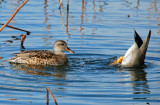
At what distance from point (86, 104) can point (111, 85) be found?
58.3 inches

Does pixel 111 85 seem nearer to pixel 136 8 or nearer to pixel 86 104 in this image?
pixel 86 104

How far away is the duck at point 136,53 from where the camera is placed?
1071cm

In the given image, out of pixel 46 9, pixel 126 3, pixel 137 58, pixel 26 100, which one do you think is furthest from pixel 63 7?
pixel 26 100

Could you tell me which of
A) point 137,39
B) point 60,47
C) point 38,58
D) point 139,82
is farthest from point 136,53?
point 38,58

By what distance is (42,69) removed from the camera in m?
10.8

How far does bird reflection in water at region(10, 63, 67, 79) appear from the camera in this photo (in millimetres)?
10109

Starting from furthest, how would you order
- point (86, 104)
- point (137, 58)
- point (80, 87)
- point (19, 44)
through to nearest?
point (19, 44), point (137, 58), point (80, 87), point (86, 104)

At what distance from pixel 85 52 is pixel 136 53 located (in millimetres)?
2090

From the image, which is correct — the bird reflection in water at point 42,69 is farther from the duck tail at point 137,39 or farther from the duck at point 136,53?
the duck tail at point 137,39

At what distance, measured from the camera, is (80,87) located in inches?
348

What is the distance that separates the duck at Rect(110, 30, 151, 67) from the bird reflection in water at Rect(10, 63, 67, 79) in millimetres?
1677

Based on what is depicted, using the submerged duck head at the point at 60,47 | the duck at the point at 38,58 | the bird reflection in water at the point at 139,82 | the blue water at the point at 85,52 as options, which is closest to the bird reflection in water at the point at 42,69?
the blue water at the point at 85,52

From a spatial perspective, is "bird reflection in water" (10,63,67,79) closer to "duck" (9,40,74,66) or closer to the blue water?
the blue water

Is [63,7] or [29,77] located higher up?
[63,7]
